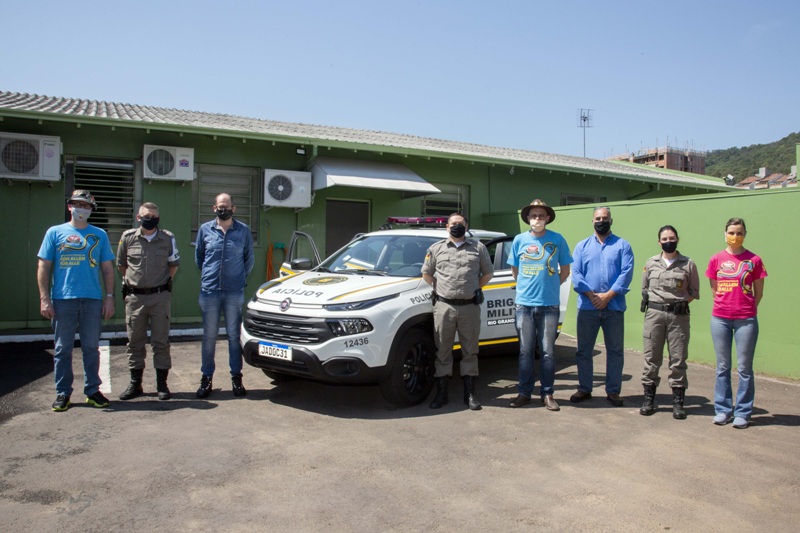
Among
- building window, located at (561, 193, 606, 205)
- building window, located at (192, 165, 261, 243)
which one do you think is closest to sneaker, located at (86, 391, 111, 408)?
building window, located at (192, 165, 261, 243)

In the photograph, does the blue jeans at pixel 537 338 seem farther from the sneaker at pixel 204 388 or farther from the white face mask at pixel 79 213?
the white face mask at pixel 79 213

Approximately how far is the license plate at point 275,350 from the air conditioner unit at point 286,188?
18.5 feet

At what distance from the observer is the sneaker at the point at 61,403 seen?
18.7 feet

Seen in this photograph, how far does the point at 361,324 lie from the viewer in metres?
5.63

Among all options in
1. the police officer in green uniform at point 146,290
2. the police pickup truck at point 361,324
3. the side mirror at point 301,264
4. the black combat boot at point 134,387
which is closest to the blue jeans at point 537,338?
the police pickup truck at point 361,324

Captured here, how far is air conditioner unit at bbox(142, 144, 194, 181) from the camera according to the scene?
34.1 feet

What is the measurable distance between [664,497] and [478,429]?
1.73 m

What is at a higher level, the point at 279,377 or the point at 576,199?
the point at 576,199

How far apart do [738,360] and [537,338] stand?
1753 mm

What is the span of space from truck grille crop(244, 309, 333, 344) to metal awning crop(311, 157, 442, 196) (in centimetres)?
506

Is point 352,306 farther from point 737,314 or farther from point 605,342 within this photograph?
point 737,314

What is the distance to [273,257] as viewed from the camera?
11625mm

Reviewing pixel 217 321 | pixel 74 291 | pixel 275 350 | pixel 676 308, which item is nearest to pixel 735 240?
pixel 676 308

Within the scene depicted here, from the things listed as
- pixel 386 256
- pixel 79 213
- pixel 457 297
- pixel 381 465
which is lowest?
pixel 381 465
